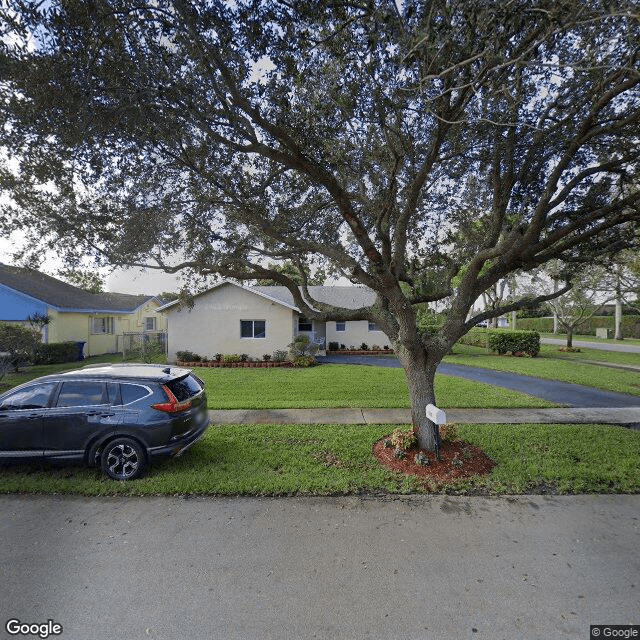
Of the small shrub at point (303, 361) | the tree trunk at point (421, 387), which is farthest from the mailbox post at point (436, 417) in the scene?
the small shrub at point (303, 361)

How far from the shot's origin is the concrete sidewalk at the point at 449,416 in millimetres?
8102

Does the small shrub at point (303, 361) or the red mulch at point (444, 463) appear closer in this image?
the red mulch at point (444, 463)

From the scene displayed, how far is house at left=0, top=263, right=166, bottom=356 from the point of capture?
18.2 m

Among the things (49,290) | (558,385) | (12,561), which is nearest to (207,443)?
(12,561)

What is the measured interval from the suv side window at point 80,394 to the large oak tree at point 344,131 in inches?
91.7

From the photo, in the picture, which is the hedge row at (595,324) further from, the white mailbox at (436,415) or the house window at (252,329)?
the white mailbox at (436,415)

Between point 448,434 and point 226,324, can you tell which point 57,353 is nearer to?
point 226,324

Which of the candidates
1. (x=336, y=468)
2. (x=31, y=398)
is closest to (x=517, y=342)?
(x=336, y=468)

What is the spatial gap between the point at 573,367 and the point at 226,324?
16.8 metres

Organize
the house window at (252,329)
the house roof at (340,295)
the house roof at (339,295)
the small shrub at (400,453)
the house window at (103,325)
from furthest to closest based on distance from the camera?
the house roof at (340,295), the house roof at (339,295), the house window at (103,325), the house window at (252,329), the small shrub at (400,453)

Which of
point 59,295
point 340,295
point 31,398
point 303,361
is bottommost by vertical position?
point 303,361

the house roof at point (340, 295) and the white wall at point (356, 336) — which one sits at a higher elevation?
the house roof at point (340, 295)

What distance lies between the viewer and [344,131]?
625cm

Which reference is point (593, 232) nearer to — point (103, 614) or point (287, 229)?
point (287, 229)
